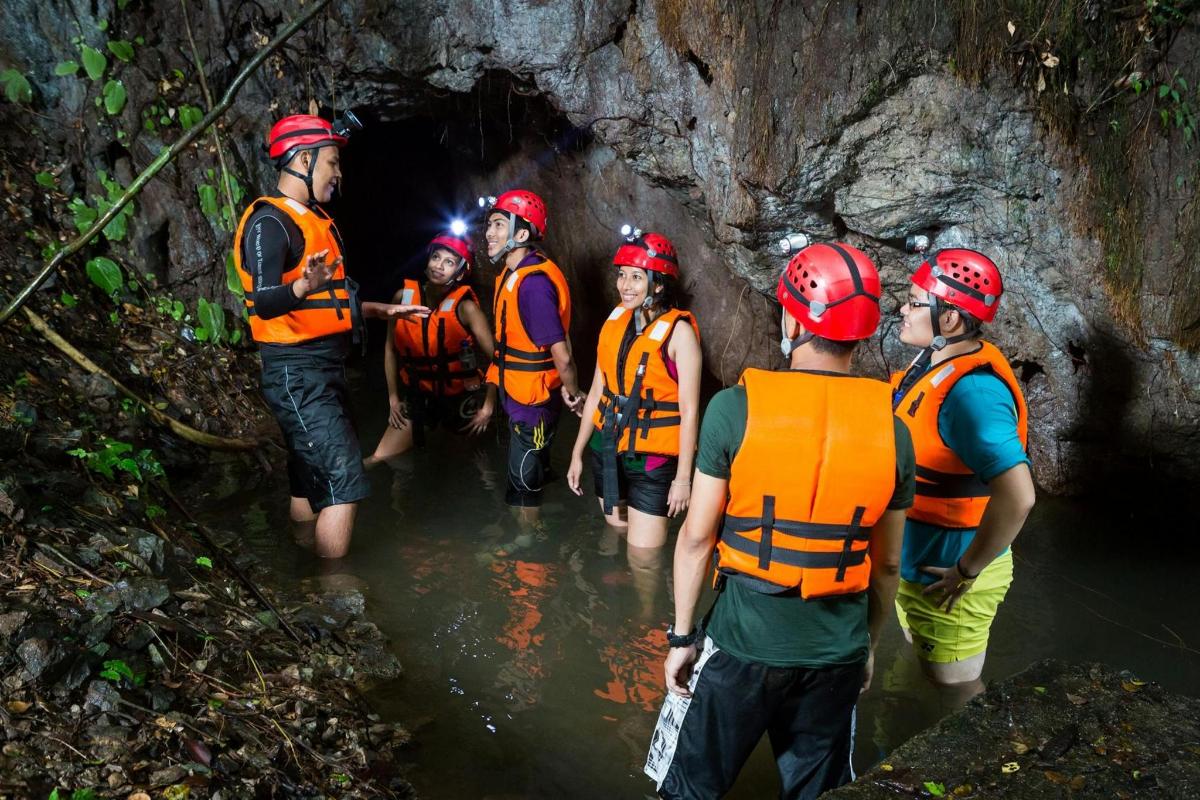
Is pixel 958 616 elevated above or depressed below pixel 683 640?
below

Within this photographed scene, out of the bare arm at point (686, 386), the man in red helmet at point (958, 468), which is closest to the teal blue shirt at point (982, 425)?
the man in red helmet at point (958, 468)

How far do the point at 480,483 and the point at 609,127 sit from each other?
3291mm

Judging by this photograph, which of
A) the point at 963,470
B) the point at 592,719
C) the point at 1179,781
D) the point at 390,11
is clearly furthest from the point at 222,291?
the point at 1179,781

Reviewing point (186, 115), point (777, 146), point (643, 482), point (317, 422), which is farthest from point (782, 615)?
point (186, 115)

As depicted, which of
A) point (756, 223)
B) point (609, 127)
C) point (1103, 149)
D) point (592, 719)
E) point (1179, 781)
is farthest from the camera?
point (609, 127)

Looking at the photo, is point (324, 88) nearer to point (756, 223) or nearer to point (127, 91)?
point (127, 91)

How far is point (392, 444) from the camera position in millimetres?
7547

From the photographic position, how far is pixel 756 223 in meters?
6.68

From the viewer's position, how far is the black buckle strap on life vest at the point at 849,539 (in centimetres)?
265

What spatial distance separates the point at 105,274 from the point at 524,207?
3709 mm

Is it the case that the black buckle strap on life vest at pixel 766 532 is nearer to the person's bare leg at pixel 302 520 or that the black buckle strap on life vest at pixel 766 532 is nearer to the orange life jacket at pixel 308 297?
the orange life jacket at pixel 308 297

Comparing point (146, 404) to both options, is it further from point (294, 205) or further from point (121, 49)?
point (121, 49)

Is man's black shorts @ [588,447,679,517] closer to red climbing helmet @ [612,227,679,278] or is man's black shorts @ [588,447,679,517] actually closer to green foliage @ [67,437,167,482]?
red climbing helmet @ [612,227,679,278]

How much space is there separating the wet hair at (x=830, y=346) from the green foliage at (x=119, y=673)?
8.90 feet
